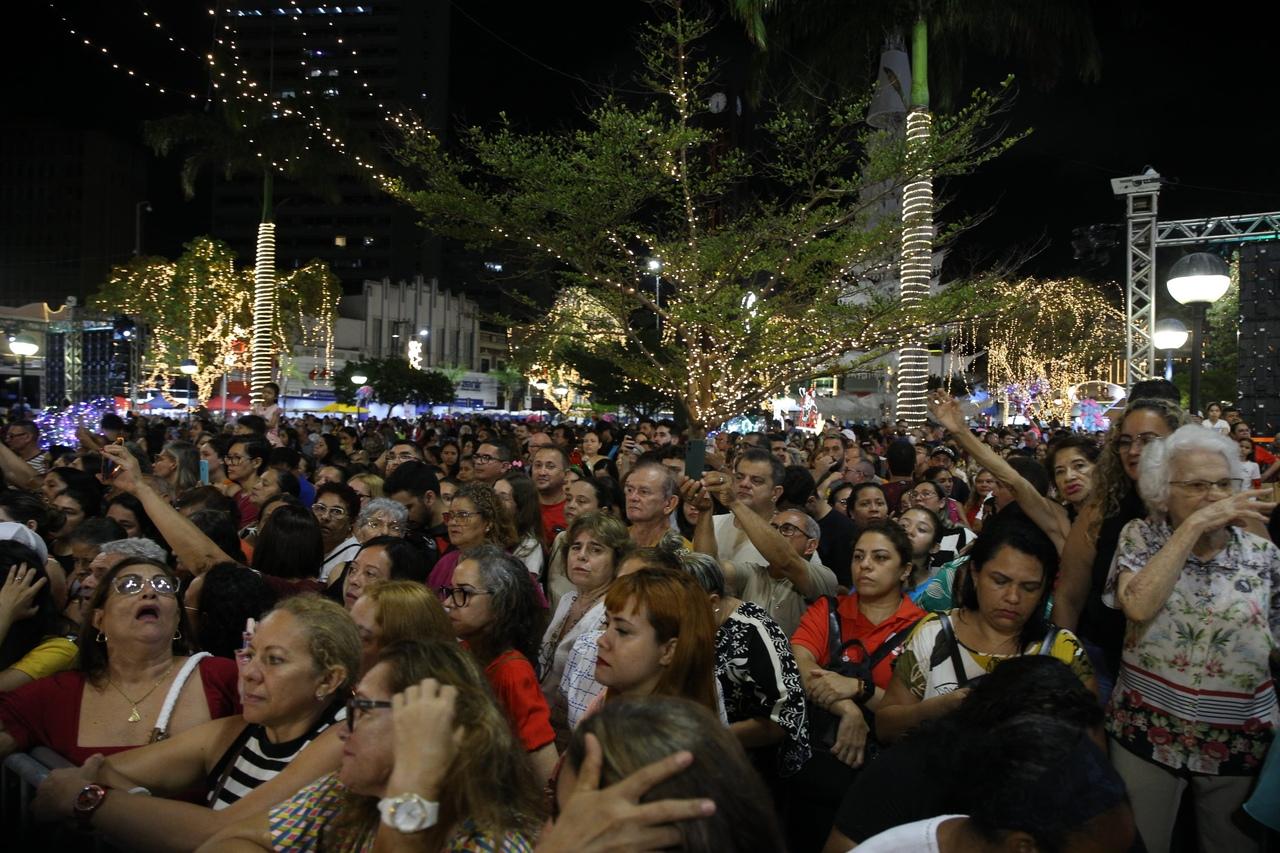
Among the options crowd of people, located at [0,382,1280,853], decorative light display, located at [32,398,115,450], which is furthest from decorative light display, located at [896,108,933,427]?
decorative light display, located at [32,398,115,450]

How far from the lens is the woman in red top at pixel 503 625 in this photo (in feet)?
10.2

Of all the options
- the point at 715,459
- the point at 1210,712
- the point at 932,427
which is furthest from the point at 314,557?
the point at 932,427

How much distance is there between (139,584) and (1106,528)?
3.59 metres

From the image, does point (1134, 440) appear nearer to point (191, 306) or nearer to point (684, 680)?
point (684, 680)

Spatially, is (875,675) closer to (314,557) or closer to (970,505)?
(314,557)

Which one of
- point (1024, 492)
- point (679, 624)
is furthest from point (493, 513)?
point (1024, 492)

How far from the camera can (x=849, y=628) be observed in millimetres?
3975

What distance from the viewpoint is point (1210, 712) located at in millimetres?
2838

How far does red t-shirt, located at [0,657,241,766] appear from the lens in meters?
3.02

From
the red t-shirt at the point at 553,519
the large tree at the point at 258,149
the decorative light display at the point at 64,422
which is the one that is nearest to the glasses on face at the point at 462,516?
the red t-shirt at the point at 553,519

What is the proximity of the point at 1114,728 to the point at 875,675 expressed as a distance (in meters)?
0.85

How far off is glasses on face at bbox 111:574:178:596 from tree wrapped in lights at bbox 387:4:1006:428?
9.15 m

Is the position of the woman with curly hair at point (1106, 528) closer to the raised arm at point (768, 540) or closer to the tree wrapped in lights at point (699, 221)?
the raised arm at point (768, 540)

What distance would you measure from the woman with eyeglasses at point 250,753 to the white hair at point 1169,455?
105 inches
